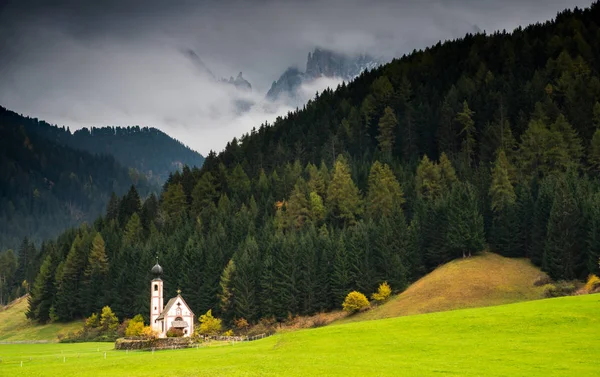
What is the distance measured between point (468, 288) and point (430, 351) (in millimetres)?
41106

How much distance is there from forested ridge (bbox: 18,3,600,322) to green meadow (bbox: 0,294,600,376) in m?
34.3

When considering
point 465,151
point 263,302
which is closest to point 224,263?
point 263,302

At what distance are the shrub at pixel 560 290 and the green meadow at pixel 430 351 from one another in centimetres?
2007

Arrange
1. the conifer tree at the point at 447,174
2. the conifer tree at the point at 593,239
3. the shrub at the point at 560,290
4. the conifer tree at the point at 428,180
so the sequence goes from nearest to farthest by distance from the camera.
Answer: the shrub at the point at 560,290
the conifer tree at the point at 593,239
the conifer tree at the point at 428,180
the conifer tree at the point at 447,174

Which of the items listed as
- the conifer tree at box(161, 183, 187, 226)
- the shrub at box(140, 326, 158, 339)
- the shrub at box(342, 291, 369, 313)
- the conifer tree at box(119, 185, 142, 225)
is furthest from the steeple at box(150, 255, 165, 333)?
the conifer tree at box(119, 185, 142, 225)

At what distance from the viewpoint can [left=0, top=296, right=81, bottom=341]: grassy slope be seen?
122m

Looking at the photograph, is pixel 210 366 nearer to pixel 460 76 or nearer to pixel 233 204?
pixel 233 204

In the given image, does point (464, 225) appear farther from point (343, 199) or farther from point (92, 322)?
point (92, 322)

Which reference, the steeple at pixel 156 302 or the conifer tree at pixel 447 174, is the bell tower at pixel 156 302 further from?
the conifer tree at pixel 447 174

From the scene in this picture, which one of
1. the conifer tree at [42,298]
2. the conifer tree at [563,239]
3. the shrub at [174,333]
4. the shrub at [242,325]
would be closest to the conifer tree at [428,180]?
the conifer tree at [563,239]

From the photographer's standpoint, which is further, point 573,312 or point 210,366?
point 573,312

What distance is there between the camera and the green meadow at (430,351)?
37.1 m

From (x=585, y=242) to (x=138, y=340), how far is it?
214 ft

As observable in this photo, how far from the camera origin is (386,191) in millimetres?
112125
